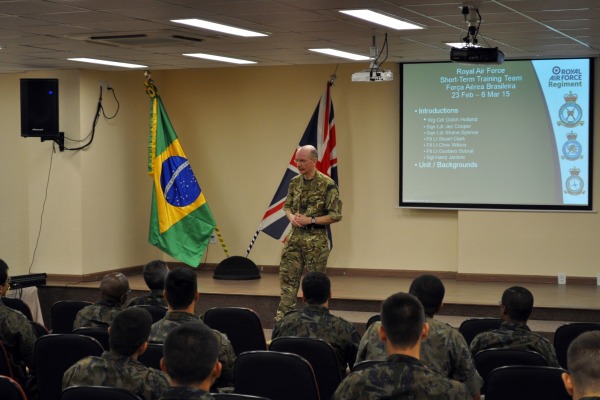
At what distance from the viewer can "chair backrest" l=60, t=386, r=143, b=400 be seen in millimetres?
3422

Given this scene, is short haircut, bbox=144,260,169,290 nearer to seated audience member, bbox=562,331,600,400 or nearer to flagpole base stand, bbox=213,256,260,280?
seated audience member, bbox=562,331,600,400

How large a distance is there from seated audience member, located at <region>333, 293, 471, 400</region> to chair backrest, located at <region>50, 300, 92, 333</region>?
153 inches

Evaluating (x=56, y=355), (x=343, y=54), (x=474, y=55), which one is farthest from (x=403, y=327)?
(x=343, y=54)

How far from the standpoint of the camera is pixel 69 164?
11.0m

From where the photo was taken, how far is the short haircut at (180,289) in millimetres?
4730

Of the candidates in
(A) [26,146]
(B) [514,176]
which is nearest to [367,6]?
(B) [514,176]

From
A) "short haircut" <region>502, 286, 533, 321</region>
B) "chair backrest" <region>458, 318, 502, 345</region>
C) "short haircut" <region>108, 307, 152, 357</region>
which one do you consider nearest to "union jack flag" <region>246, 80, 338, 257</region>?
"chair backrest" <region>458, 318, 502, 345</region>

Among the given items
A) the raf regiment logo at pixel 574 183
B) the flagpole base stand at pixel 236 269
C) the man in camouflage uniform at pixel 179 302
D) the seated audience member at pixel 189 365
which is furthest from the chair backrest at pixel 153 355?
the raf regiment logo at pixel 574 183

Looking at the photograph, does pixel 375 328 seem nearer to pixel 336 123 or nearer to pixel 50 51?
pixel 50 51

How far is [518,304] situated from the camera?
4871mm

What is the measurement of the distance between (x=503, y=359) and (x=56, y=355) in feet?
7.68

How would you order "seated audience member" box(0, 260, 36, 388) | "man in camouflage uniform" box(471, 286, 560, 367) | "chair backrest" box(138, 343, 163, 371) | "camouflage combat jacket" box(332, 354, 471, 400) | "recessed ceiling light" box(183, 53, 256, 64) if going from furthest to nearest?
1. "recessed ceiling light" box(183, 53, 256, 64)
2. "seated audience member" box(0, 260, 36, 388)
3. "man in camouflage uniform" box(471, 286, 560, 367)
4. "chair backrest" box(138, 343, 163, 371)
5. "camouflage combat jacket" box(332, 354, 471, 400)

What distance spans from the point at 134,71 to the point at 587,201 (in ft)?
19.6

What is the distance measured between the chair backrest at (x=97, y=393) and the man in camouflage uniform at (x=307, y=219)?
4.98 metres
